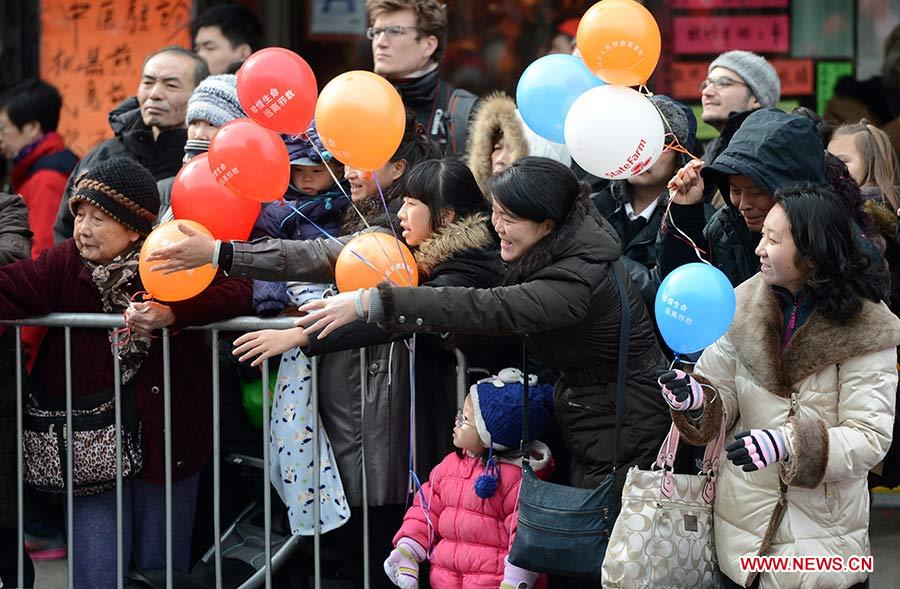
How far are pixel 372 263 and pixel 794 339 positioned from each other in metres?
1.45

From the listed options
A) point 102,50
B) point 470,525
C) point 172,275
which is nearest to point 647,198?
point 470,525

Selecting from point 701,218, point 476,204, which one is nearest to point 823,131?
point 701,218

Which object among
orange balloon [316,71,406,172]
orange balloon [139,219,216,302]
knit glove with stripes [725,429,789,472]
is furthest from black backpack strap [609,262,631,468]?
orange balloon [139,219,216,302]

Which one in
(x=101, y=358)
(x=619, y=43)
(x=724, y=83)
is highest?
(x=619, y=43)

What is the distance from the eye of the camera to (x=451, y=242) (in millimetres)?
5109

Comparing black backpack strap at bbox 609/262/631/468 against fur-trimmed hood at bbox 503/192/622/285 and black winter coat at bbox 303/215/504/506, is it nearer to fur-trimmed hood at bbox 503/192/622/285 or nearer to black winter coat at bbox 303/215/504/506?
fur-trimmed hood at bbox 503/192/622/285

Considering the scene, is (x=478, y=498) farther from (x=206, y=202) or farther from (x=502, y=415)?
(x=206, y=202)

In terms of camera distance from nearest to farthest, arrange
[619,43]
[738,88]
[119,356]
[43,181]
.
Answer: [619,43] < [119,356] < [738,88] < [43,181]

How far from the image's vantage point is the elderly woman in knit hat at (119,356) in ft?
18.0

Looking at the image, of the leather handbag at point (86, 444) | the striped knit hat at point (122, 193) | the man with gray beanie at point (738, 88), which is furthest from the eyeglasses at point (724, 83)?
the leather handbag at point (86, 444)

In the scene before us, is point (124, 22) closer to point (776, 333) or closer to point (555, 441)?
point (555, 441)

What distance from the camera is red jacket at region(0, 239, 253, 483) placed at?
548 cm

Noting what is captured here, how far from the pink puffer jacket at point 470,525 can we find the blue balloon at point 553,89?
120 cm

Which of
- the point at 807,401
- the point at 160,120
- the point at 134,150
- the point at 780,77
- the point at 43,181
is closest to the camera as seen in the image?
the point at 807,401
